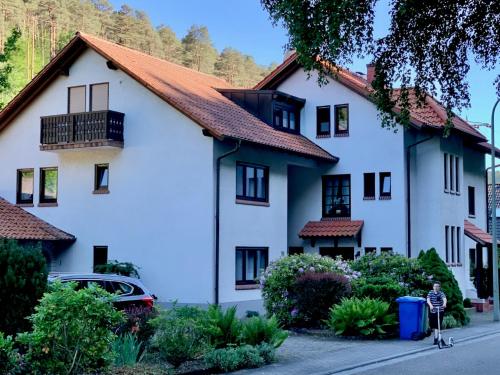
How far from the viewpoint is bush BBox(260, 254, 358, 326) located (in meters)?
22.6

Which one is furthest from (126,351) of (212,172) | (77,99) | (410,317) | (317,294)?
(77,99)

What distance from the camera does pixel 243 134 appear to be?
88.4 feet

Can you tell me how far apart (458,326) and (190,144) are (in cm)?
1088

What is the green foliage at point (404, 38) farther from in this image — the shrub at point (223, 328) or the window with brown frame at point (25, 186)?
the window with brown frame at point (25, 186)

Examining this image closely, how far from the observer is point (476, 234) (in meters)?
35.5

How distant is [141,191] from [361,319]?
1065 centimetres

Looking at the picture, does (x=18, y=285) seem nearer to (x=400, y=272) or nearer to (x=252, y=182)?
(x=400, y=272)

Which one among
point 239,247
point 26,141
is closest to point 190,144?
point 239,247

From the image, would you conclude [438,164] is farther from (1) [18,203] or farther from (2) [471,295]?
(1) [18,203]

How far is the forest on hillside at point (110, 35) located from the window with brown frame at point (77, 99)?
4044 centimetres

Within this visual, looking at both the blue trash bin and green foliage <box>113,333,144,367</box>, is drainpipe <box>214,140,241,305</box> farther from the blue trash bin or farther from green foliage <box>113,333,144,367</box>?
green foliage <box>113,333,144,367</box>

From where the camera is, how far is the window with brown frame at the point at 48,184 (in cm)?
3048

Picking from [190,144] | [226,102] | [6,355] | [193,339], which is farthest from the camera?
[226,102]

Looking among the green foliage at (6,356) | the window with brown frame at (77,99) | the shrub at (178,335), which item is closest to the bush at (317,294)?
the shrub at (178,335)
